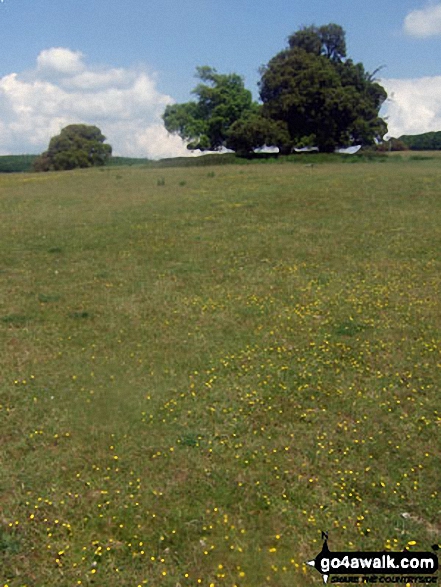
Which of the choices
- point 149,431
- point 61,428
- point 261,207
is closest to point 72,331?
point 61,428

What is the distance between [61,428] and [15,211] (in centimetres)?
1930

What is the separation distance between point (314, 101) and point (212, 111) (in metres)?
19.2

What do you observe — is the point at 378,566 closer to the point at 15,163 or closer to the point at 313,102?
the point at 313,102

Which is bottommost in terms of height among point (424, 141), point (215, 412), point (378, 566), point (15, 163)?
point (378, 566)

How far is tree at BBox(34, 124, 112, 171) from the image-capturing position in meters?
64.6

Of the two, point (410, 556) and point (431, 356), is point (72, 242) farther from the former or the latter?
point (410, 556)

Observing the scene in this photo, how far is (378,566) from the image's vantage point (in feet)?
12.5

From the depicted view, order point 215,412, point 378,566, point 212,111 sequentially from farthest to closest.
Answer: point 212,111
point 215,412
point 378,566

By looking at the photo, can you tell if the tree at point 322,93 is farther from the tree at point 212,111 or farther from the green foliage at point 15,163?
the green foliage at point 15,163

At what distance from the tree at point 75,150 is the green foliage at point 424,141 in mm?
52127

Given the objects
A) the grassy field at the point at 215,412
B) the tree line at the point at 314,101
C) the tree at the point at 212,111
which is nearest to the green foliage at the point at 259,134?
the tree line at the point at 314,101

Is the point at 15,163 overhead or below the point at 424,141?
overhead

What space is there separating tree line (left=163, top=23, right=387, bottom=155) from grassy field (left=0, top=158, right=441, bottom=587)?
37.7 m

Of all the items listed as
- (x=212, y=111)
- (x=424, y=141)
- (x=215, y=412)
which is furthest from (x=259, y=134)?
(x=424, y=141)
